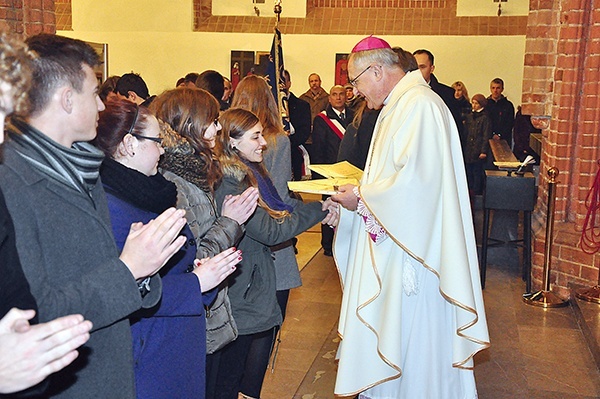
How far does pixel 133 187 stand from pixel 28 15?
10.3ft

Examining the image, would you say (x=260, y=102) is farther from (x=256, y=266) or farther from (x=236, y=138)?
(x=256, y=266)

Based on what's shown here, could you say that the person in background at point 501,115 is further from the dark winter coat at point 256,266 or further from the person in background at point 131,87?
the dark winter coat at point 256,266

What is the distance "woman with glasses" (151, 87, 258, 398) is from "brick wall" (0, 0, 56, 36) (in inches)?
89.0

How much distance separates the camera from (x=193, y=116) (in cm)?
299

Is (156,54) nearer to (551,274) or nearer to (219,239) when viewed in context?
(551,274)

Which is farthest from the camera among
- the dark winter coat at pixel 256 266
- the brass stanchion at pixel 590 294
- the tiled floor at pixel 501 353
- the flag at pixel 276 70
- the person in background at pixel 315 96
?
the person in background at pixel 315 96

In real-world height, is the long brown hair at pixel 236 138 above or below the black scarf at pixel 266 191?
above

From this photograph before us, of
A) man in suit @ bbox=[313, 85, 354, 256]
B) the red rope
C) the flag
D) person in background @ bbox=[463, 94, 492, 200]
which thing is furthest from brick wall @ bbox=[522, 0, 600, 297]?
person in background @ bbox=[463, 94, 492, 200]

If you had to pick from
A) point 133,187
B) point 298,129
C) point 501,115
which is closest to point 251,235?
point 133,187

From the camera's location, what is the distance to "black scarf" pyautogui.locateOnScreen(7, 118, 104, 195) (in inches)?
69.5

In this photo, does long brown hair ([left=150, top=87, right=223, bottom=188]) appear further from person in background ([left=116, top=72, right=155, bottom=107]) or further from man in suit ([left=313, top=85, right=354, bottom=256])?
man in suit ([left=313, top=85, right=354, bottom=256])

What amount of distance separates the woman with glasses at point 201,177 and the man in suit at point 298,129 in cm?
496

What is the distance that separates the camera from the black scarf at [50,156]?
1765 millimetres

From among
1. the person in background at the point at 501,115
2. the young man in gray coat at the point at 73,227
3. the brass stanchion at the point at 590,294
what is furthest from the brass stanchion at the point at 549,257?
the person in background at the point at 501,115
